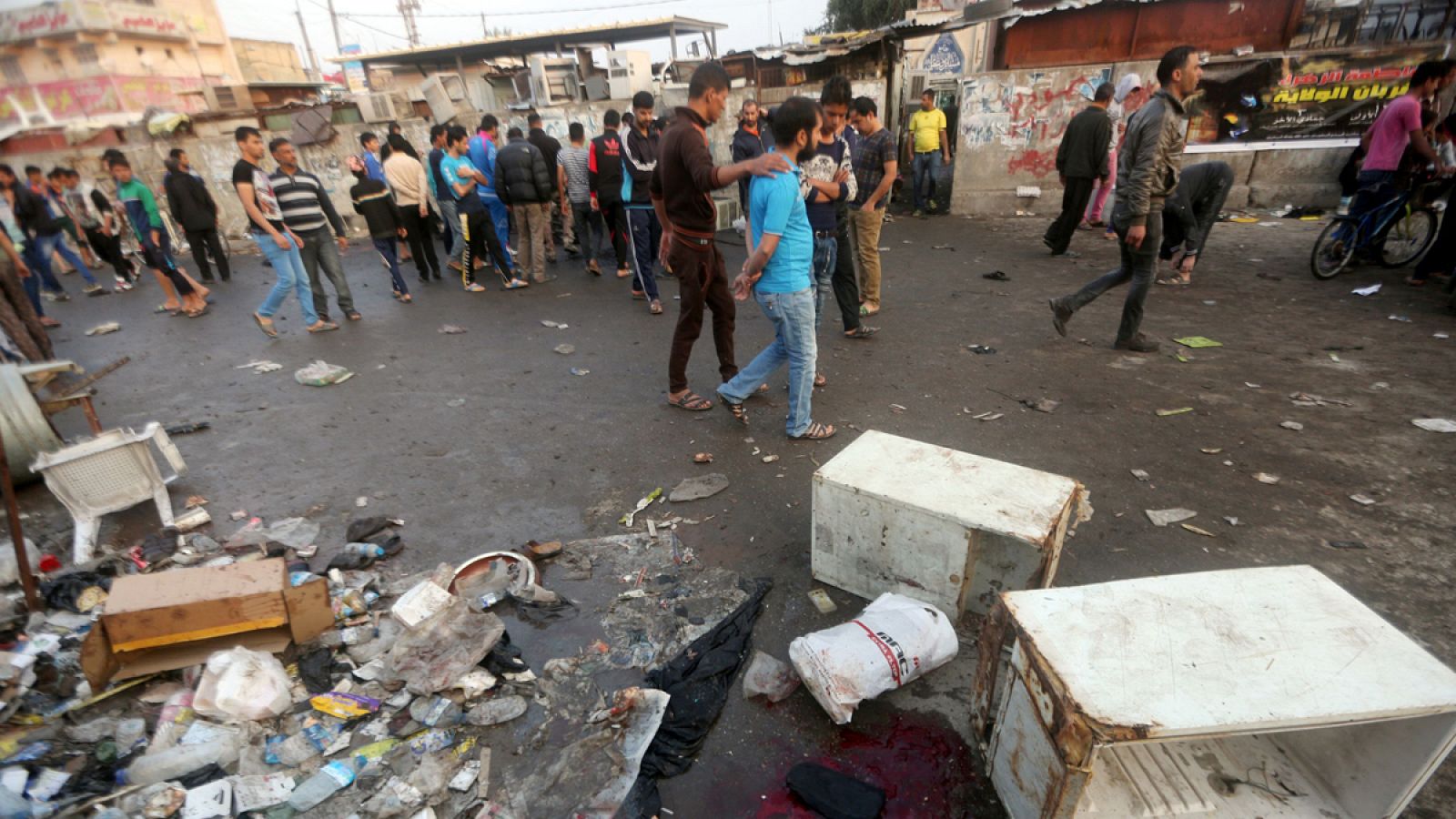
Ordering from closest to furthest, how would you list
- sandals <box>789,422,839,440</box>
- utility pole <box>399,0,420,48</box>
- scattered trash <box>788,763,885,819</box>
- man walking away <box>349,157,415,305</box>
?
scattered trash <box>788,763,885,819</box> < sandals <box>789,422,839,440</box> < man walking away <box>349,157,415,305</box> < utility pole <box>399,0,420,48</box>

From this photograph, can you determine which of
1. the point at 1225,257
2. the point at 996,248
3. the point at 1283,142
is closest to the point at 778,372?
the point at 996,248

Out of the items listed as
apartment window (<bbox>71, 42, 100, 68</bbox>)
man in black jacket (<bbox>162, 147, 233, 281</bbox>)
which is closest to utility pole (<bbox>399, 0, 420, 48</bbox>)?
apartment window (<bbox>71, 42, 100, 68</bbox>)

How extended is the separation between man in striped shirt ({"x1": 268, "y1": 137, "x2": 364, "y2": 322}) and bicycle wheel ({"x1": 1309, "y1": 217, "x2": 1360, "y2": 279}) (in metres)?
10.1

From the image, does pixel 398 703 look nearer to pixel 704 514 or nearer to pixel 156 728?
pixel 156 728

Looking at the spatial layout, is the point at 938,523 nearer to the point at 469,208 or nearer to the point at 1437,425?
the point at 1437,425

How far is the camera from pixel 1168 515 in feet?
10.6

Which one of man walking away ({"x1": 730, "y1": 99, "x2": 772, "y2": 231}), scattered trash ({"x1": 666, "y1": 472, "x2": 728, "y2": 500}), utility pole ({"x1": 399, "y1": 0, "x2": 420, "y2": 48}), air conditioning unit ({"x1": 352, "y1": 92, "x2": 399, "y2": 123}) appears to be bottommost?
scattered trash ({"x1": 666, "y1": 472, "x2": 728, "y2": 500})

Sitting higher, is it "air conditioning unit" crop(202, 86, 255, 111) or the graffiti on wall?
"air conditioning unit" crop(202, 86, 255, 111)

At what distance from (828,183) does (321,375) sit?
182 inches

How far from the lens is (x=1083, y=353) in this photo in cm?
520

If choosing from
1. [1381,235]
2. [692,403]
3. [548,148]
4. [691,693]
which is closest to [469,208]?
[548,148]

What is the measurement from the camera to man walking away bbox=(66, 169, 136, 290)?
348 inches

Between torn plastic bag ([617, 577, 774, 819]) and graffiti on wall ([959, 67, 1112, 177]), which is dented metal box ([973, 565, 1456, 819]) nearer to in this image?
torn plastic bag ([617, 577, 774, 819])

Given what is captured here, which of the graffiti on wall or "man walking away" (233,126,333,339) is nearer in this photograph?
"man walking away" (233,126,333,339)
